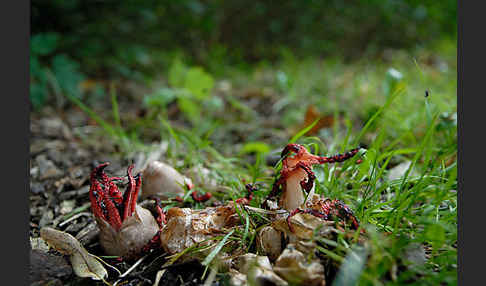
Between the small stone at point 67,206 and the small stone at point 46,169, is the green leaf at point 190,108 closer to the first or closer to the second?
the small stone at point 46,169

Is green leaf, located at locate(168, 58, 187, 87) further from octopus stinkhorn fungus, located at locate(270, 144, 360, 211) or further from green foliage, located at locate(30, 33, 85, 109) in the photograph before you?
octopus stinkhorn fungus, located at locate(270, 144, 360, 211)

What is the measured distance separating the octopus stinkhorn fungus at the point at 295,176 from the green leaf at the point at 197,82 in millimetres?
1415

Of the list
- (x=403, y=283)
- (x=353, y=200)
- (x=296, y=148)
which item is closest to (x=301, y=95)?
(x=353, y=200)

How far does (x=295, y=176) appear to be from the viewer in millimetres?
1159

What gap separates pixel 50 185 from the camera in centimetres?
180

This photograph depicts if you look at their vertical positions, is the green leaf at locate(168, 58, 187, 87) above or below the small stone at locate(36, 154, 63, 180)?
above

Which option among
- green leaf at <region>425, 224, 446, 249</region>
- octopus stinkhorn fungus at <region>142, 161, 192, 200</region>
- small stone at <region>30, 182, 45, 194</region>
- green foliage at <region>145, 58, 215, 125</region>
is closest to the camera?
green leaf at <region>425, 224, 446, 249</region>

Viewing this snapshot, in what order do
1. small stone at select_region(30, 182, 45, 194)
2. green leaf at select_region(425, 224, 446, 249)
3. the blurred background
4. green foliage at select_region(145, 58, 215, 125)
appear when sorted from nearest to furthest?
green leaf at select_region(425, 224, 446, 249) → small stone at select_region(30, 182, 45, 194) → green foliage at select_region(145, 58, 215, 125) → the blurred background

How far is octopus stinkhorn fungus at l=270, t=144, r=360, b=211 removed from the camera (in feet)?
3.69

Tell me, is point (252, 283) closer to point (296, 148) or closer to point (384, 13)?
point (296, 148)

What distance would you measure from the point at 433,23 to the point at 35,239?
5.01 metres

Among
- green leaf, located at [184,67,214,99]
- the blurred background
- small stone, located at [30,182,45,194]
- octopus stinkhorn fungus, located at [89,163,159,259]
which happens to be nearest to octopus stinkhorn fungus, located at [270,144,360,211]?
octopus stinkhorn fungus, located at [89,163,159,259]

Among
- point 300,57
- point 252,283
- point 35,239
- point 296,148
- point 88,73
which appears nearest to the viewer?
point 252,283

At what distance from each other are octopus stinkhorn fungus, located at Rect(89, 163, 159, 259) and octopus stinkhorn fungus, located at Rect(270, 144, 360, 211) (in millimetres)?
462
